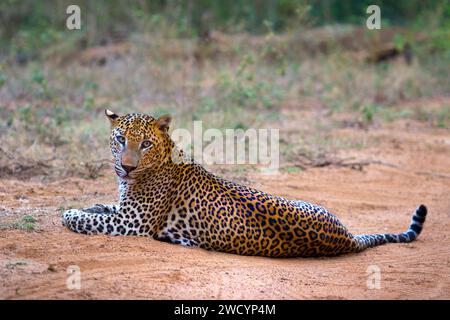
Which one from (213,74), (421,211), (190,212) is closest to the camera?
(190,212)

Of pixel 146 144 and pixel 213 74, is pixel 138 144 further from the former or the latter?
pixel 213 74

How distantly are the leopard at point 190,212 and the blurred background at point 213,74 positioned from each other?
2.80 metres

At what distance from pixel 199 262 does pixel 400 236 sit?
2.73m

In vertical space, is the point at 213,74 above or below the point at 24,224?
above

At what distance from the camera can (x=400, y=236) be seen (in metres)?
8.55

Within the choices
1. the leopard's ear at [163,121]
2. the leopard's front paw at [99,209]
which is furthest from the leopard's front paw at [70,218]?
the leopard's ear at [163,121]

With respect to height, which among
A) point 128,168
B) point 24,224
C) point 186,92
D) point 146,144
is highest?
point 186,92

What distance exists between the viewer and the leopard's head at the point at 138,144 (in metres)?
7.46

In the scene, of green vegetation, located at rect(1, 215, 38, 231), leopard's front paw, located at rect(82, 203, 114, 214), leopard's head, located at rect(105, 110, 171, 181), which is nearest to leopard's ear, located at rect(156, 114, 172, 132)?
leopard's head, located at rect(105, 110, 171, 181)

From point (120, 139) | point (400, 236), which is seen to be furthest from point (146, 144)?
point (400, 236)

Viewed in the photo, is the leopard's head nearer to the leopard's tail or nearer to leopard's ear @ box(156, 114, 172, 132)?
leopard's ear @ box(156, 114, 172, 132)
